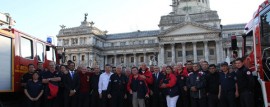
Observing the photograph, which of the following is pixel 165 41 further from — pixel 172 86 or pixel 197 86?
pixel 197 86

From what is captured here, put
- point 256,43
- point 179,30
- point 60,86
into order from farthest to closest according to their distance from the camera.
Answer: point 179,30, point 60,86, point 256,43

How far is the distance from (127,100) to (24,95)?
4268 millimetres

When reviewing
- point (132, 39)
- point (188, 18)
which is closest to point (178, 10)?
point (188, 18)

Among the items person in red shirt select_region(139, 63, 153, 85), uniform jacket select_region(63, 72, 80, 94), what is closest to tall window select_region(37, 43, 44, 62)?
uniform jacket select_region(63, 72, 80, 94)

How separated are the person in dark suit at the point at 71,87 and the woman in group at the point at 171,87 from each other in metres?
3.54

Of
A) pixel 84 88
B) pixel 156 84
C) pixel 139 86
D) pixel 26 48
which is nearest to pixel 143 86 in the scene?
pixel 139 86

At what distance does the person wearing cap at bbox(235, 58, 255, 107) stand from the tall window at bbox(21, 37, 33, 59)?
311 inches

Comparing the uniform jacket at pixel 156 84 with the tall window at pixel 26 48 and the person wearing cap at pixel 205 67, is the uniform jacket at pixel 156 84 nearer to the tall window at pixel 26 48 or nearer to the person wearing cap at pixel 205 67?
the person wearing cap at pixel 205 67

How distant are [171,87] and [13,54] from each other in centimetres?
600

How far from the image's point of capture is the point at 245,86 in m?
9.65

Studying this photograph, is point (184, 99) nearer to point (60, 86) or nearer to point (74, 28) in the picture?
point (60, 86)

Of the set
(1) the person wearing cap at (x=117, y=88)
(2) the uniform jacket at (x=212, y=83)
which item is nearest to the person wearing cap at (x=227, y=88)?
(2) the uniform jacket at (x=212, y=83)

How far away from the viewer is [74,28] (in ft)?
252

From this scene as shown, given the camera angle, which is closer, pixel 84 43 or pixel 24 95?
pixel 24 95
